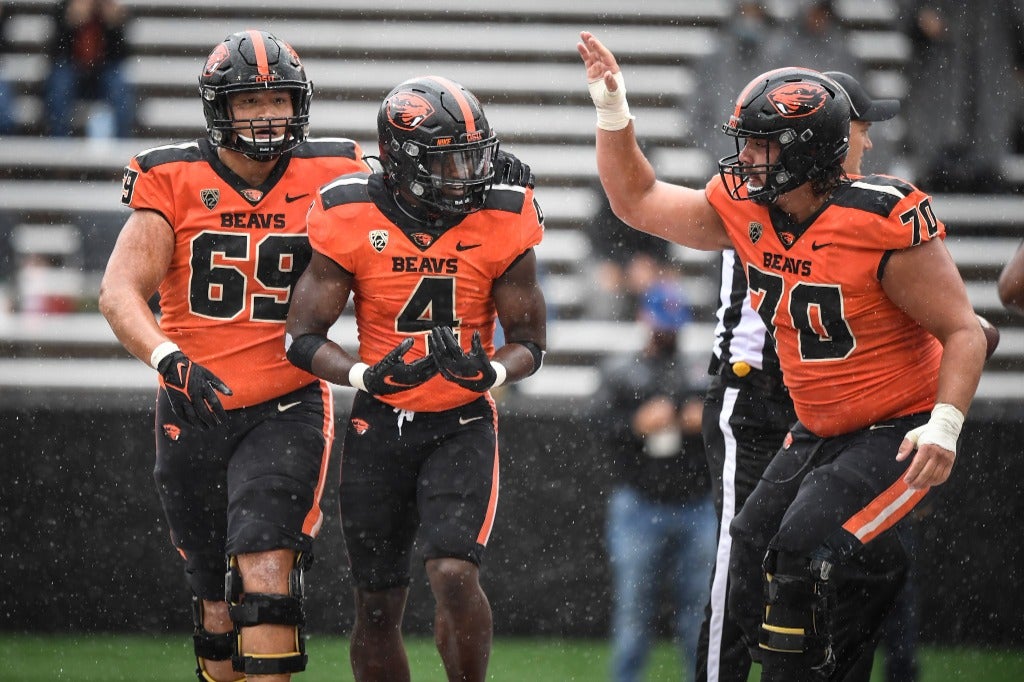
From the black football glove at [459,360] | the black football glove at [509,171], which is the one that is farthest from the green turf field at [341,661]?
the black football glove at [509,171]

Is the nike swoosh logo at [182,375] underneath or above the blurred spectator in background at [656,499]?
above

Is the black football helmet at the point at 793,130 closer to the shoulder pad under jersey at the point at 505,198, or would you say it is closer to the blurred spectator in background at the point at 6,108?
the shoulder pad under jersey at the point at 505,198

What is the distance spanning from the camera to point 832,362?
14.9 ft

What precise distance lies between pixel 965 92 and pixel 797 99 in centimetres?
573

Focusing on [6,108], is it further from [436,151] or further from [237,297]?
[436,151]

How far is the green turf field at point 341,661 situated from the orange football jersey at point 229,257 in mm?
2778

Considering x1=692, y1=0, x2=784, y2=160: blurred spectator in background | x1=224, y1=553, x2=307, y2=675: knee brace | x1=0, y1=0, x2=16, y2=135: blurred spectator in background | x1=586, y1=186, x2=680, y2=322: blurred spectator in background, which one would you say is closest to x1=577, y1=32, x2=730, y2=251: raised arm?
x1=224, y1=553, x2=307, y2=675: knee brace

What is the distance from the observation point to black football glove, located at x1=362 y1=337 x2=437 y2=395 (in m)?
4.40

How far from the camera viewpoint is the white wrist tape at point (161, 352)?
445cm

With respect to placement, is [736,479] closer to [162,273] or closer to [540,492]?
[162,273]

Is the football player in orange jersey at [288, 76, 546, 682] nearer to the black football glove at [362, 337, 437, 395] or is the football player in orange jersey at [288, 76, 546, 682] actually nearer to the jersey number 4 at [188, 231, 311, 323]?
the black football glove at [362, 337, 437, 395]

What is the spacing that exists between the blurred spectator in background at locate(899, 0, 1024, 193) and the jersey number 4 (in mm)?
6065

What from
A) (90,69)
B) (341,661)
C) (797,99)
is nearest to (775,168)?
(797,99)

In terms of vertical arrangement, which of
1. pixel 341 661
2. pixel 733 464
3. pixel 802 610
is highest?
pixel 733 464
